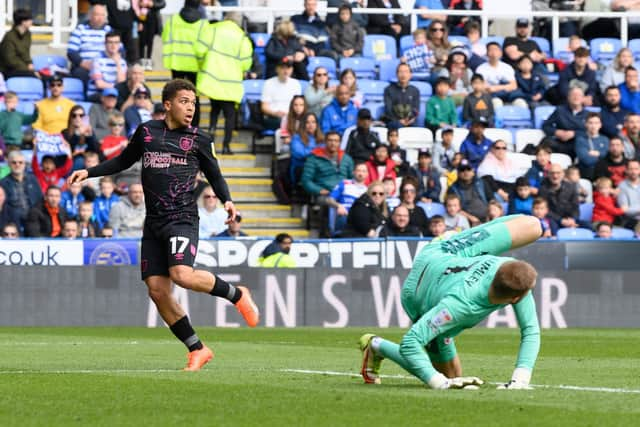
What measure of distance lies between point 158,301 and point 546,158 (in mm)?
13810

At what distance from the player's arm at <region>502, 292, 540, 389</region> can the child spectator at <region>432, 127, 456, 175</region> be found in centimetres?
1547

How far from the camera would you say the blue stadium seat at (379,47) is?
27.3 metres

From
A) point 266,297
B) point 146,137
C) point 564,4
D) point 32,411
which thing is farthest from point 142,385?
point 564,4

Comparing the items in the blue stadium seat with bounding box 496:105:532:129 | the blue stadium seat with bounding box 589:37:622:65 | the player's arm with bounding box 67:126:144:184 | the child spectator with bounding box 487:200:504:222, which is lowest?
the child spectator with bounding box 487:200:504:222

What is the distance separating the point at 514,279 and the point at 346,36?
1853 centimetres

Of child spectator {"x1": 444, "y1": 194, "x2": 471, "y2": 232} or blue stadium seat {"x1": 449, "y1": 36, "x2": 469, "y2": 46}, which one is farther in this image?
blue stadium seat {"x1": 449, "y1": 36, "x2": 469, "y2": 46}

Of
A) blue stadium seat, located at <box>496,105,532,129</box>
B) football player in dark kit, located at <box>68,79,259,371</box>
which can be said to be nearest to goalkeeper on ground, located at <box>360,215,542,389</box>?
football player in dark kit, located at <box>68,79,259,371</box>

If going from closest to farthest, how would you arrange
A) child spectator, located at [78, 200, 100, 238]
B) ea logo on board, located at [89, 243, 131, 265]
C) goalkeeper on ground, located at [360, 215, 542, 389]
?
goalkeeper on ground, located at [360, 215, 542, 389] < ea logo on board, located at [89, 243, 131, 265] < child spectator, located at [78, 200, 100, 238]

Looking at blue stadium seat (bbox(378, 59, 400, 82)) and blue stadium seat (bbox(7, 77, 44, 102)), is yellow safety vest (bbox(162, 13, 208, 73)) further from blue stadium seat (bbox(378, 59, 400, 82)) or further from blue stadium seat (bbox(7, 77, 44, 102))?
blue stadium seat (bbox(378, 59, 400, 82))

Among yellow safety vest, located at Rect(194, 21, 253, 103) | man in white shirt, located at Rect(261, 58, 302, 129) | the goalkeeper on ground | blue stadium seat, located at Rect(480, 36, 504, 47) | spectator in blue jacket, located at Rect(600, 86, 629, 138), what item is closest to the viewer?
the goalkeeper on ground

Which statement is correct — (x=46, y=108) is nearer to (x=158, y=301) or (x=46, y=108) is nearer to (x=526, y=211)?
(x=526, y=211)

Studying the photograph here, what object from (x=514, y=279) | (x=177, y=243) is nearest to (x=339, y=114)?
(x=177, y=243)

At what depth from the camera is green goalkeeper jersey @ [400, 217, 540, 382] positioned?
894 cm

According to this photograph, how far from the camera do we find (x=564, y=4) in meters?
29.8
